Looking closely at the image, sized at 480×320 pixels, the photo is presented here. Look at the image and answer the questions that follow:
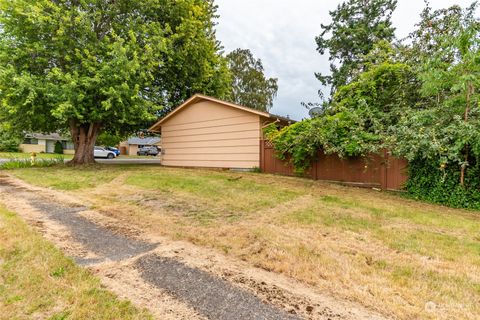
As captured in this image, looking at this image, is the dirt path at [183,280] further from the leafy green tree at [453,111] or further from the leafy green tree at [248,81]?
the leafy green tree at [248,81]

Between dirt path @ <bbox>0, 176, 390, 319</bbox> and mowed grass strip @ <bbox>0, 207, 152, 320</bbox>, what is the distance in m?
0.15

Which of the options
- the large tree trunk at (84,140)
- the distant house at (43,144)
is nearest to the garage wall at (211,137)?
the large tree trunk at (84,140)

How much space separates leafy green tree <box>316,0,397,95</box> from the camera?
2081cm

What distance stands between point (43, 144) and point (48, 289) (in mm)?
38792

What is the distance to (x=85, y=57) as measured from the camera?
12125mm

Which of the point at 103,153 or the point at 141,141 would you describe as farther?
the point at 141,141

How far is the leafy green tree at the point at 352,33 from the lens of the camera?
20812mm

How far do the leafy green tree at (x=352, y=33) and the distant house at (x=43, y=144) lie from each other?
31114mm

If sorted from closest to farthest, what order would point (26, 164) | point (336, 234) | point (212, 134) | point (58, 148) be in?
point (336, 234), point (212, 134), point (26, 164), point (58, 148)

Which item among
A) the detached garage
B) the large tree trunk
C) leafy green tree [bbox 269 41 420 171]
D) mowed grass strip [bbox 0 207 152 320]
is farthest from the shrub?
the large tree trunk

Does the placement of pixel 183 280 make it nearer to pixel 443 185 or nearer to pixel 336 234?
pixel 336 234

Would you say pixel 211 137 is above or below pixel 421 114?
below

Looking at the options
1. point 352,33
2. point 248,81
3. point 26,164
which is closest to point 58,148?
point 26,164

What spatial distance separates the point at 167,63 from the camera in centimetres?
1453
